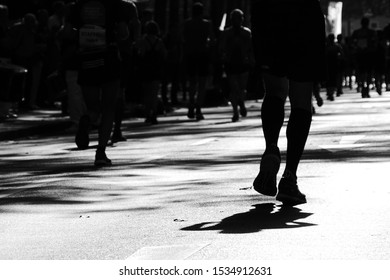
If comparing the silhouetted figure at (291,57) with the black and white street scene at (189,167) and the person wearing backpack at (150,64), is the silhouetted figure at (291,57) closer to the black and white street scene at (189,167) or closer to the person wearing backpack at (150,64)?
→ the black and white street scene at (189,167)

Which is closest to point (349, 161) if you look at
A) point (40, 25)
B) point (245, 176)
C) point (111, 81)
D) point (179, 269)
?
point (245, 176)

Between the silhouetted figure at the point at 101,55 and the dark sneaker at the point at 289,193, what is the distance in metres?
4.65

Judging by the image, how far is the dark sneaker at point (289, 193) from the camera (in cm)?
976

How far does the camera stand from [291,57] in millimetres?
10133

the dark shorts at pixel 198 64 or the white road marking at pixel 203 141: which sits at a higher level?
the dark shorts at pixel 198 64

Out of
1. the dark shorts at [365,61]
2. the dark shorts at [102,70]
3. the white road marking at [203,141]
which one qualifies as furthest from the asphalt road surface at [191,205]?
the dark shorts at [365,61]

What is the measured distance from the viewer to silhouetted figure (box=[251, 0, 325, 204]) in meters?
10.1

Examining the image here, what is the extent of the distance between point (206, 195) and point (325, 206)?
129 centimetres

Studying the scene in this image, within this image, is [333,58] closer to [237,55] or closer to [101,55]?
[237,55]

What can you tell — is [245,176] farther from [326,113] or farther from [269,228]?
[326,113]

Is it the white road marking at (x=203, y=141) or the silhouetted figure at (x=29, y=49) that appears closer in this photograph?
the white road marking at (x=203, y=141)

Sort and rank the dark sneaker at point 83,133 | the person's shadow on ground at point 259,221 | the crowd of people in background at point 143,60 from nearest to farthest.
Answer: the person's shadow on ground at point 259,221, the dark sneaker at point 83,133, the crowd of people in background at point 143,60

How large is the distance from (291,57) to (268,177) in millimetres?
871

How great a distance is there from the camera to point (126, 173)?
1323 centimetres
